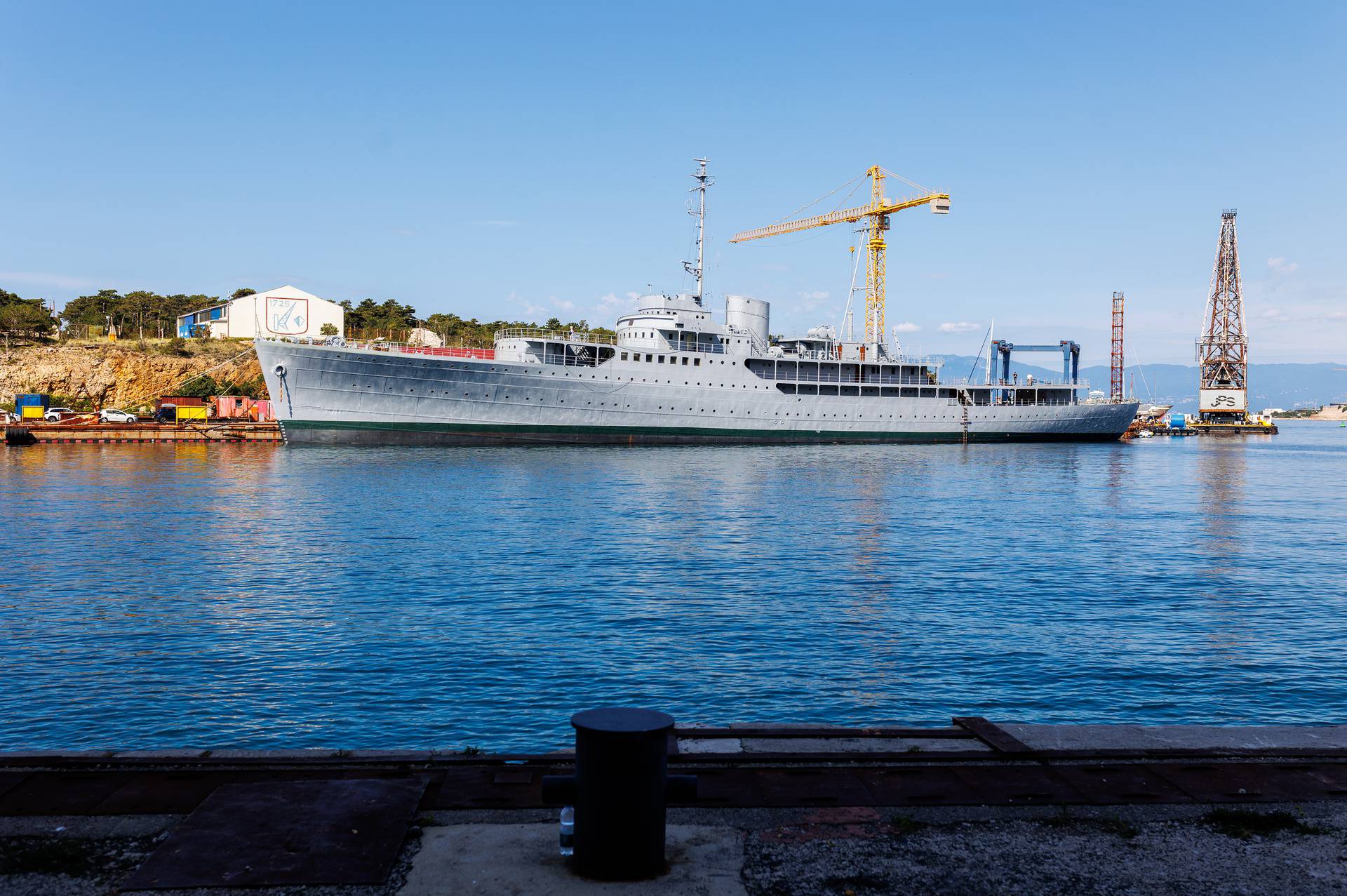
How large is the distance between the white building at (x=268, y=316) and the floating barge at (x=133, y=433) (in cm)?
2602

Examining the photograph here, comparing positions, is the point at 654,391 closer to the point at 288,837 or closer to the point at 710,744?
the point at 710,744

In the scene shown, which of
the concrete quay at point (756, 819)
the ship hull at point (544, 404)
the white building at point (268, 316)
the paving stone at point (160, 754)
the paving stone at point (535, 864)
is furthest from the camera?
the white building at point (268, 316)

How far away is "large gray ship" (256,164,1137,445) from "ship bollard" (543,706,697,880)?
2178 inches

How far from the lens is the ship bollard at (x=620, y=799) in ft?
17.0

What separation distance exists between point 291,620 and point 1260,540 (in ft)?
87.6

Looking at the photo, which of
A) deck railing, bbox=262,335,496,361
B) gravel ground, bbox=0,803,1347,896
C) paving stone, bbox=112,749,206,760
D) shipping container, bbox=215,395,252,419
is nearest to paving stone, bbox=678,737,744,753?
gravel ground, bbox=0,803,1347,896

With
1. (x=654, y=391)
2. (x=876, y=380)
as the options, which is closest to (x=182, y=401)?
(x=654, y=391)

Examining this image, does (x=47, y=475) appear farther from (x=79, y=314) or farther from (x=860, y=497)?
Answer: (x=79, y=314)

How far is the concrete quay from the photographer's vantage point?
521 cm

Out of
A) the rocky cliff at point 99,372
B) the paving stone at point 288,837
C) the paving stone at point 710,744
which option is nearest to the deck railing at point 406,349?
the rocky cliff at point 99,372

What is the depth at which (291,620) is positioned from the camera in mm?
16297

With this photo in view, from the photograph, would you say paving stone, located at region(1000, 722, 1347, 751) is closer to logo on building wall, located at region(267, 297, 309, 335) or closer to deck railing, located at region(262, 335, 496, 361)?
deck railing, located at region(262, 335, 496, 361)

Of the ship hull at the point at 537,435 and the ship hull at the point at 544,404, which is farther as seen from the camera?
the ship hull at the point at 537,435

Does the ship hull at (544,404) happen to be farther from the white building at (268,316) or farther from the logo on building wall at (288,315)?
the logo on building wall at (288,315)
